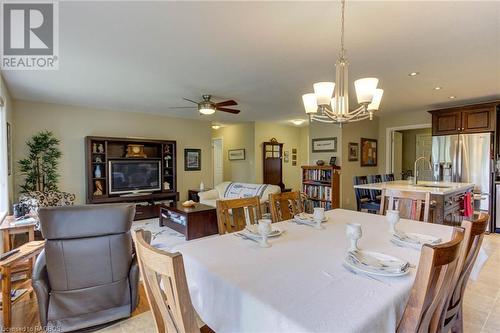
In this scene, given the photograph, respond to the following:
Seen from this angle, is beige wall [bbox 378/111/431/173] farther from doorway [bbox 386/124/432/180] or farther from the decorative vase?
the decorative vase

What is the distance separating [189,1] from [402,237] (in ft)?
6.91

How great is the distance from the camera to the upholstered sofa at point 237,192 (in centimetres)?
516

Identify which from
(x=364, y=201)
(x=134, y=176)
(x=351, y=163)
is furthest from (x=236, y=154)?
Answer: (x=364, y=201)

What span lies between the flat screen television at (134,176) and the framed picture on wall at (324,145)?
3.81 metres

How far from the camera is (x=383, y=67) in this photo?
3.16 meters

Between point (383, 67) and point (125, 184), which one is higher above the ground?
point (383, 67)

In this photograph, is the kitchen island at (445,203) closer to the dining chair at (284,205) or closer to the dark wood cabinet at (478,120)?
the dining chair at (284,205)

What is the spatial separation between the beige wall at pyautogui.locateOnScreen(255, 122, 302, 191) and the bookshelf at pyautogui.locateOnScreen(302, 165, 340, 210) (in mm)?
1650

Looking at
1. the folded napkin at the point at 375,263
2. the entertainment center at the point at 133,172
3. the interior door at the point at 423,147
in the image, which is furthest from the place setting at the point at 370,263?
the interior door at the point at 423,147

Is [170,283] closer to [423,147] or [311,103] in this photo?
[311,103]

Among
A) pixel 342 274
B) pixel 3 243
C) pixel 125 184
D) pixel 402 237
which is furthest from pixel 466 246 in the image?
pixel 125 184

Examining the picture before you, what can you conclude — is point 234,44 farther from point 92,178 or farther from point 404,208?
point 92,178

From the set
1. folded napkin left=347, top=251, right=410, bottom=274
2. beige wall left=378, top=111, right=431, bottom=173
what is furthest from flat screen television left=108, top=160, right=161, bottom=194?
beige wall left=378, top=111, right=431, bottom=173

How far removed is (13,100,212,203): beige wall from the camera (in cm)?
497
